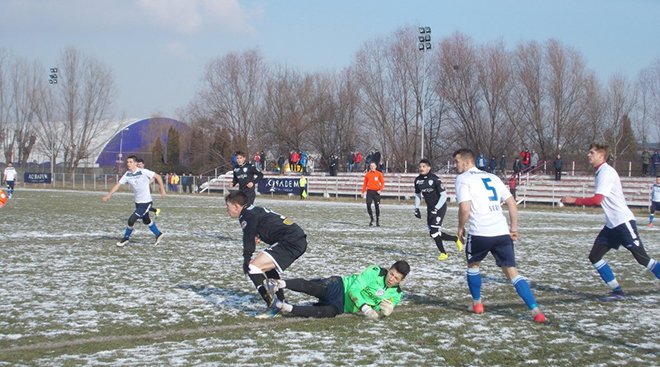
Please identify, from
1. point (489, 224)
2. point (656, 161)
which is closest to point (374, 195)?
point (489, 224)

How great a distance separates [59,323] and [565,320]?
18.0 ft

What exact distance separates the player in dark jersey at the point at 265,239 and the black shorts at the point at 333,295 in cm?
47

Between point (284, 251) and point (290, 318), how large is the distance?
2.46 ft

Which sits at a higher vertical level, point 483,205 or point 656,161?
point 656,161

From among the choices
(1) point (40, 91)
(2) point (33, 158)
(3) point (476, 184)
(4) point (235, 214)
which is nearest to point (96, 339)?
(4) point (235, 214)

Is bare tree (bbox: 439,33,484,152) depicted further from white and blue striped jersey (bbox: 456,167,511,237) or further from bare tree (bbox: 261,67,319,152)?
white and blue striped jersey (bbox: 456,167,511,237)

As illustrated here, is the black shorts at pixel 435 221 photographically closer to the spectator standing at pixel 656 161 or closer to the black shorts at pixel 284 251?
the black shorts at pixel 284 251

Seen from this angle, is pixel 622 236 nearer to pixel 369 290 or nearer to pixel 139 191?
pixel 369 290

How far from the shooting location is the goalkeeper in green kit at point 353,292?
7.45 meters

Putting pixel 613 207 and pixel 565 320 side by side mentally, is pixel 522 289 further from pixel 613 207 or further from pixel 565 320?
pixel 613 207

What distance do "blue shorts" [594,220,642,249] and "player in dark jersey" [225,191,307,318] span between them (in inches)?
165

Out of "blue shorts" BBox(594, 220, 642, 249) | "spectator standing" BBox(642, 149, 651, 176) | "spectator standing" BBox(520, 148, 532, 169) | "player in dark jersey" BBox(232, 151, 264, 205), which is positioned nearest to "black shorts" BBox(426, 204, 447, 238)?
"player in dark jersey" BBox(232, 151, 264, 205)

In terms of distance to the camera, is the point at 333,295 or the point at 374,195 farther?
the point at 374,195

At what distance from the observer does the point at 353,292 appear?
756cm
